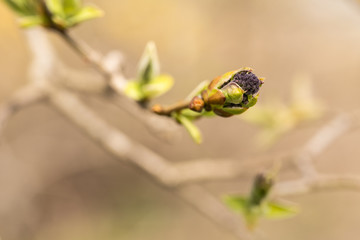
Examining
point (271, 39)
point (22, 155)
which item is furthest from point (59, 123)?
point (271, 39)

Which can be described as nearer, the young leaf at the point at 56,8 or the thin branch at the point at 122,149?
the young leaf at the point at 56,8

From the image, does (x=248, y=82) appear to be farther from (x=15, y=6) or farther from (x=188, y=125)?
(x=15, y=6)

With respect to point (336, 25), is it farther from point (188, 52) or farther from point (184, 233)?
point (184, 233)

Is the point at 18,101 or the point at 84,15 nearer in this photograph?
the point at 84,15

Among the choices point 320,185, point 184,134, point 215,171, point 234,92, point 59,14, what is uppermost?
point 184,134

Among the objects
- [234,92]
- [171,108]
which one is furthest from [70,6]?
[234,92]

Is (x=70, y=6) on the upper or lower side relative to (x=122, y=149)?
lower

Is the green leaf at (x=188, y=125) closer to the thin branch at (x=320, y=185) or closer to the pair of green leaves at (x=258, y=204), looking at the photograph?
the pair of green leaves at (x=258, y=204)

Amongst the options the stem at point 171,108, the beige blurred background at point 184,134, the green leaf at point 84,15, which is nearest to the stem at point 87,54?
the green leaf at point 84,15
